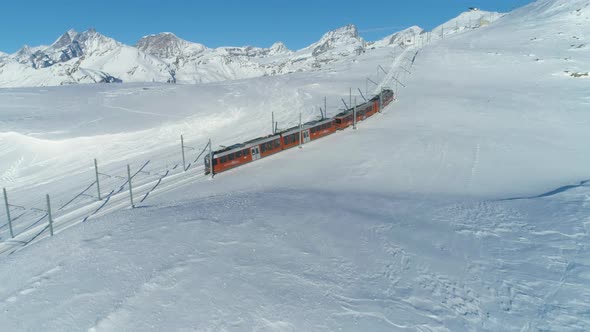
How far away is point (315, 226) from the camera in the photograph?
14.8 meters

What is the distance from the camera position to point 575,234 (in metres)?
12.5

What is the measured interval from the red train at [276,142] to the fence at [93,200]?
2.10m

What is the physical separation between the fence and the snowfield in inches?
8.7

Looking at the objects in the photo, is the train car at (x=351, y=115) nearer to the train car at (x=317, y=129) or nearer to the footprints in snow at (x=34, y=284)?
the train car at (x=317, y=129)

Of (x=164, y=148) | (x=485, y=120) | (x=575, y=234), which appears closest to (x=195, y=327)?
(x=575, y=234)

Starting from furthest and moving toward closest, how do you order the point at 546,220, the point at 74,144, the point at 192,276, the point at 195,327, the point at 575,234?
the point at 74,144
the point at 546,220
the point at 575,234
the point at 192,276
the point at 195,327

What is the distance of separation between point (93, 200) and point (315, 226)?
1798 centimetres

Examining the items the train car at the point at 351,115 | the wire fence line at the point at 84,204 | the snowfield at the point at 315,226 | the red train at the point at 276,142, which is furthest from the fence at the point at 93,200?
the train car at the point at 351,115

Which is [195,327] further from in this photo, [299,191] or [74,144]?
[74,144]

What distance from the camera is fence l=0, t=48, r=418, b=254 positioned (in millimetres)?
20234

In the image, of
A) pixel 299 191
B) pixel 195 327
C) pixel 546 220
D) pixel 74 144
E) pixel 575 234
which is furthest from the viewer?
pixel 74 144

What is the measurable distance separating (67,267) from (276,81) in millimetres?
63718

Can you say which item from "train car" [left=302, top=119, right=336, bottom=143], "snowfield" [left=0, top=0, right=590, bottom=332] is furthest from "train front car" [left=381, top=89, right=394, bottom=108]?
"train car" [left=302, top=119, right=336, bottom=143]

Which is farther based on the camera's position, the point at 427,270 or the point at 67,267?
the point at 67,267
